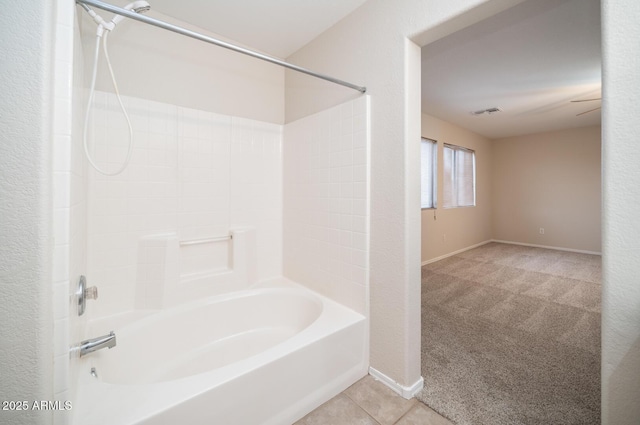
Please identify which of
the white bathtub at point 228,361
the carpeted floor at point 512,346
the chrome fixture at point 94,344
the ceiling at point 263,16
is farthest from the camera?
the ceiling at point 263,16

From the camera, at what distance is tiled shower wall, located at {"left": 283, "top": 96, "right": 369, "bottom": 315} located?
1.67 metres

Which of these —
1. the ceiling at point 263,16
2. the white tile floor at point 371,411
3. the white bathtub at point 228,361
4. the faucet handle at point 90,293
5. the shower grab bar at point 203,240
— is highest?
the ceiling at point 263,16

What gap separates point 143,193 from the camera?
67.3 inches

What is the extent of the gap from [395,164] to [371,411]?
137cm

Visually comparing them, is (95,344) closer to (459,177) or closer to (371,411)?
(371,411)

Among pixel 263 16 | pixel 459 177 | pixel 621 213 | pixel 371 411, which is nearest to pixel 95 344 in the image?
pixel 371 411

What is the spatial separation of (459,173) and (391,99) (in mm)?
4214

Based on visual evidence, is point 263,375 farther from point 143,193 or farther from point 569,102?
point 569,102

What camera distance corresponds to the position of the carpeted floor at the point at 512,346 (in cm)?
140

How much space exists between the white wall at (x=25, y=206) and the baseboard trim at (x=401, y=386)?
1.52m

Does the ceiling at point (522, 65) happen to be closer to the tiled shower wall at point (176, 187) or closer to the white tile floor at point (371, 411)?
the tiled shower wall at point (176, 187)

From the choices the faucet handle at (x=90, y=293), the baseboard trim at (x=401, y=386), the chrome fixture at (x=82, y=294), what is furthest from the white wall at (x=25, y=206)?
the baseboard trim at (x=401, y=386)

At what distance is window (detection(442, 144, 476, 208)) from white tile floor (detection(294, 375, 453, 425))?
3.75 metres

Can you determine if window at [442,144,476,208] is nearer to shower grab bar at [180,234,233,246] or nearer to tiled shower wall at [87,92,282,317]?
tiled shower wall at [87,92,282,317]
